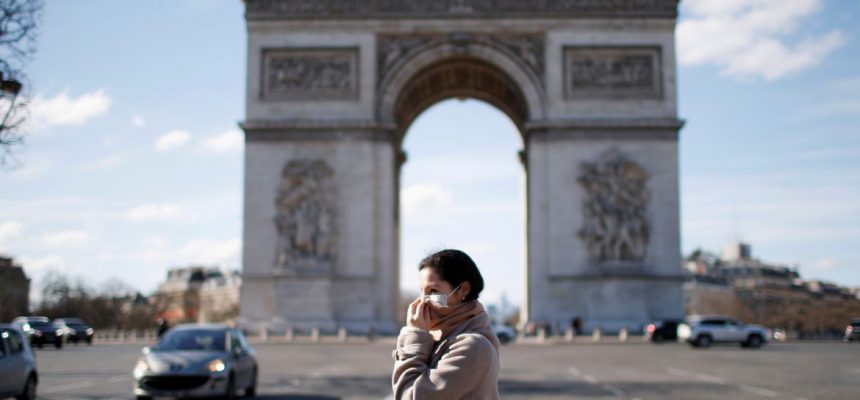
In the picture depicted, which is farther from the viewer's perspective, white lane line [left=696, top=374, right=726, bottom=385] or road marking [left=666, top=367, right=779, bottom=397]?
white lane line [left=696, top=374, right=726, bottom=385]

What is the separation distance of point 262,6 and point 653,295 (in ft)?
60.7

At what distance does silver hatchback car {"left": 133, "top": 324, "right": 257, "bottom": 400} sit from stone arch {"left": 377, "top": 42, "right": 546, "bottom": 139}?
24782 mm

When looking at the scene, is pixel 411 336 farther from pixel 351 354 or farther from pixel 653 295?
pixel 653 295

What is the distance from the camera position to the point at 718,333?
1415 inches

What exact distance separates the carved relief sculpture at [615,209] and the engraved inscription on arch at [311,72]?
379 inches

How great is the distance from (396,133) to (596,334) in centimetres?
1103

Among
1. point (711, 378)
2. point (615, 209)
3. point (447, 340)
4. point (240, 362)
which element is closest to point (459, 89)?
point (615, 209)

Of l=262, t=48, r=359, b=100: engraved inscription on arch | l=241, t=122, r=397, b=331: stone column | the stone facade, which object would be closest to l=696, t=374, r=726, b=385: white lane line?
the stone facade

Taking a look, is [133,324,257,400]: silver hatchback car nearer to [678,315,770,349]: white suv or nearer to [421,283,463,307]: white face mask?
[421,283,463,307]: white face mask

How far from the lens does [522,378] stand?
1920 cm

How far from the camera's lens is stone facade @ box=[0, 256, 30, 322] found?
76.5 ft

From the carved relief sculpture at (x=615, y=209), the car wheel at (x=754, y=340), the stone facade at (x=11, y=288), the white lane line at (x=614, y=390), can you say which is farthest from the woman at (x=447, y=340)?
the carved relief sculpture at (x=615, y=209)

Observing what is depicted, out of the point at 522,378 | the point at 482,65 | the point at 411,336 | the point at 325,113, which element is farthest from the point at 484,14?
→ the point at 411,336

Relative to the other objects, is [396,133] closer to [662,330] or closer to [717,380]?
[662,330]
